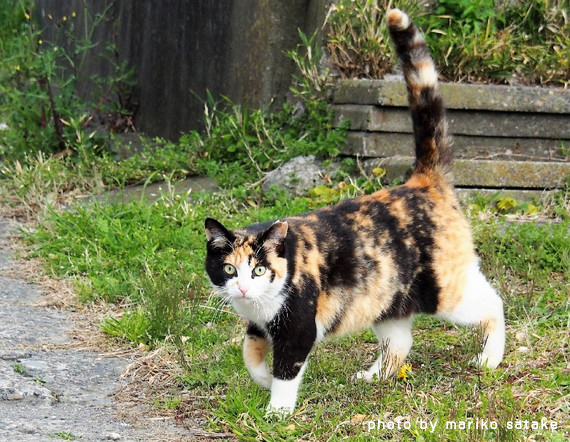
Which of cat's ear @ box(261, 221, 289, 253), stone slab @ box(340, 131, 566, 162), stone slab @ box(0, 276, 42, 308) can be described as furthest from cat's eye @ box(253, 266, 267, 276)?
stone slab @ box(340, 131, 566, 162)

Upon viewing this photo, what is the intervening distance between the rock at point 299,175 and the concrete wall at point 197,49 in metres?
0.92

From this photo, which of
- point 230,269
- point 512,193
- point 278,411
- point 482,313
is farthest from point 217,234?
point 512,193

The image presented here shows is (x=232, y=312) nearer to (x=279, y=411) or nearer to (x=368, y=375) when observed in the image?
(x=368, y=375)

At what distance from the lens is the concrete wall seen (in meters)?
7.87

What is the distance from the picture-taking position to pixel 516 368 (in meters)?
4.29

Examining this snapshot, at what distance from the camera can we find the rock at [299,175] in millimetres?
7000

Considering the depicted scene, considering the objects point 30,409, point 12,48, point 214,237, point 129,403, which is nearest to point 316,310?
point 214,237

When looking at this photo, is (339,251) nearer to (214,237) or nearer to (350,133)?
(214,237)

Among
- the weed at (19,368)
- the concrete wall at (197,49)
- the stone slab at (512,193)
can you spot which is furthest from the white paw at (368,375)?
the concrete wall at (197,49)

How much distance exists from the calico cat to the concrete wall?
3.36 metres

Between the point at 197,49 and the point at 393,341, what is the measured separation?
5342 mm

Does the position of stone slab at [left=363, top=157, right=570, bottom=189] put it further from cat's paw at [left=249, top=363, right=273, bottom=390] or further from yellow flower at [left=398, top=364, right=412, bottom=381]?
cat's paw at [left=249, top=363, right=273, bottom=390]

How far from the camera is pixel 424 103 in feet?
14.7

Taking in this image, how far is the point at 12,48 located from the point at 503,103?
7822 mm
